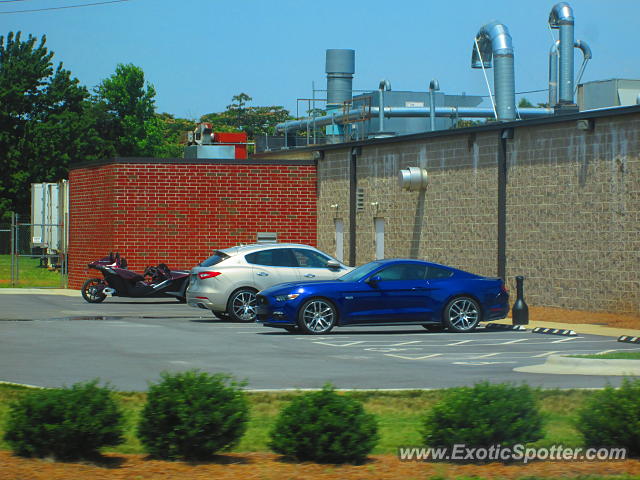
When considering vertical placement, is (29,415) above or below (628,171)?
Answer: below

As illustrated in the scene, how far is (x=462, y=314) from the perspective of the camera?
2102cm

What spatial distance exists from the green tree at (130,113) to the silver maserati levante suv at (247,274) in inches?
2852

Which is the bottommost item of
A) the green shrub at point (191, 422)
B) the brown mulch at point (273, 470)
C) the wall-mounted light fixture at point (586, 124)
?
the brown mulch at point (273, 470)

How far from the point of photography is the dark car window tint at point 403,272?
20.9 meters

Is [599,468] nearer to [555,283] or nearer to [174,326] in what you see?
[174,326]

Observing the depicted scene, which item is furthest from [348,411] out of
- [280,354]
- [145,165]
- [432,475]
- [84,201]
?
[84,201]

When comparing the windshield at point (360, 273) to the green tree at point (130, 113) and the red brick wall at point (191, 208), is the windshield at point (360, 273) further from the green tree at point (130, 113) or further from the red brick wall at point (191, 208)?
the green tree at point (130, 113)

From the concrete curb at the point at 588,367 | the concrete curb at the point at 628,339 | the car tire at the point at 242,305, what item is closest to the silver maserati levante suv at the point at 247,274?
the car tire at the point at 242,305

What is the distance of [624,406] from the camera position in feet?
27.2

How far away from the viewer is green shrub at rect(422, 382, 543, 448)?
26.8ft

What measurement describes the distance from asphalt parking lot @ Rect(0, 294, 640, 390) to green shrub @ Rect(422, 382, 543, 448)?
2086mm

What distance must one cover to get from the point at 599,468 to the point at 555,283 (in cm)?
1735

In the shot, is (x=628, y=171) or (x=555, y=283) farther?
(x=555, y=283)

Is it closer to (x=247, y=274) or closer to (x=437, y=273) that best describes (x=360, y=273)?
(x=437, y=273)
